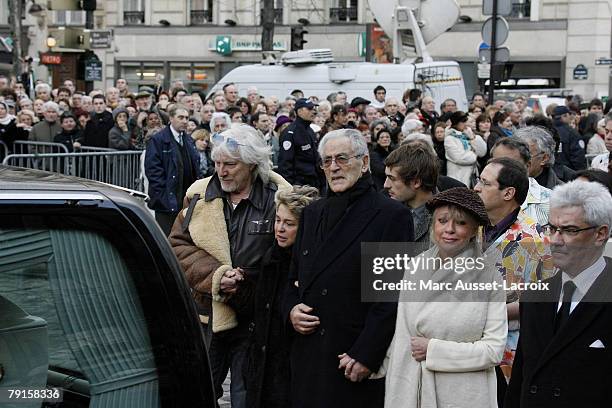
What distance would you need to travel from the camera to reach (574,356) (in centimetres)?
399

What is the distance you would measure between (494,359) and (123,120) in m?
11.9

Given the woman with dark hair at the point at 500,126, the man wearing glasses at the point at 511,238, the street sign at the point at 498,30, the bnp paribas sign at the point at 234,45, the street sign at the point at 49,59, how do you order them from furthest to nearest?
1. the bnp paribas sign at the point at 234,45
2. the street sign at the point at 49,59
3. the street sign at the point at 498,30
4. the woman with dark hair at the point at 500,126
5. the man wearing glasses at the point at 511,238

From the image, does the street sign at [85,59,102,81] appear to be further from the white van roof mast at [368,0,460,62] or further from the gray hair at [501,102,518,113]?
the white van roof mast at [368,0,460,62]

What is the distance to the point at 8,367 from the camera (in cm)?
305

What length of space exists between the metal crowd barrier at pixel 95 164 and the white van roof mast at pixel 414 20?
37.9 ft

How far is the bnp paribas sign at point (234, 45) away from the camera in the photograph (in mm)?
43875

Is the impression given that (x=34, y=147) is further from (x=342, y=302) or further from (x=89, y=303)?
(x=89, y=303)

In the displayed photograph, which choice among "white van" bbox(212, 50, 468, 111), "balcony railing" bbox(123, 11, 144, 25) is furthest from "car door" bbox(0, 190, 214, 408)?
"balcony railing" bbox(123, 11, 144, 25)

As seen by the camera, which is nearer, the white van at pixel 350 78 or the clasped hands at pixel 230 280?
the clasped hands at pixel 230 280

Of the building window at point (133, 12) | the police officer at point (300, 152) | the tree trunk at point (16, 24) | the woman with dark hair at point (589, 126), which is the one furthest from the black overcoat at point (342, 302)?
the building window at point (133, 12)

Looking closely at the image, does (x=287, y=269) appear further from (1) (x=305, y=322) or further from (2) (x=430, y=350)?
(2) (x=430, y=350)

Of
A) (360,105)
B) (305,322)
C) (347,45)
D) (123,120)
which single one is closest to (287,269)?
(305,322)

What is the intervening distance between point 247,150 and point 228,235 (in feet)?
1.52

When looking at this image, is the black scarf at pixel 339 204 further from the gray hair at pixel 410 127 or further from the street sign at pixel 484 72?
the street sign at pixel 484 72
